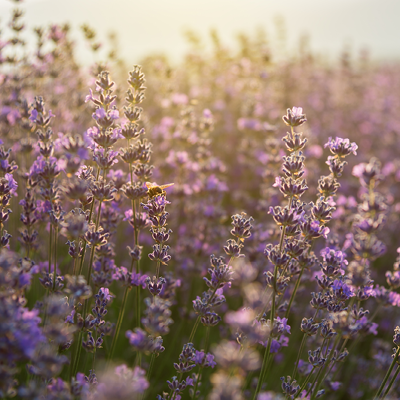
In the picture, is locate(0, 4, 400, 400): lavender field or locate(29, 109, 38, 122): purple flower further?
locate(29, 109, 38, 122): purple flower

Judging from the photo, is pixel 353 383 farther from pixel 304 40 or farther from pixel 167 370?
pixel 304 40

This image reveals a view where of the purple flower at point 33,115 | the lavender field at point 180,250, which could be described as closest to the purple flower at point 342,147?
the lavender field at point 180,250

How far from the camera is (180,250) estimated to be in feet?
13.9

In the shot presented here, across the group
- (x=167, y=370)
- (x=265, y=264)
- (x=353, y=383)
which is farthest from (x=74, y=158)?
(x=353, y=383)

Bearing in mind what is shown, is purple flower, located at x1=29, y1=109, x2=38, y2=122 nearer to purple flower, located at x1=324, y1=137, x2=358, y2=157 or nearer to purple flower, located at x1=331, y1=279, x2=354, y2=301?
purple flower, located at x1=324, y1=137, x2=358, y2=157

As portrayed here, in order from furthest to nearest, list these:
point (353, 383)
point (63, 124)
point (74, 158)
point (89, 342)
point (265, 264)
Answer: point (63, 124) < point (353, 383) < point (265, 264) < point (89, 342) < point (74, 158)

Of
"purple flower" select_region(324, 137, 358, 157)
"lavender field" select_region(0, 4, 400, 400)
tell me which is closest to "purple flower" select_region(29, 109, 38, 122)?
"lavender field" select_region(0, 4, 400, 400)

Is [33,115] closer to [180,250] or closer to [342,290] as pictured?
[180,250]

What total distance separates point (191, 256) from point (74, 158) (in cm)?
263

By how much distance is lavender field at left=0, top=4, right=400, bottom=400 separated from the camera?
1.84 meters

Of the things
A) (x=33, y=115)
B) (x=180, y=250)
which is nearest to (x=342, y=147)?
→ (x=33, y=115)

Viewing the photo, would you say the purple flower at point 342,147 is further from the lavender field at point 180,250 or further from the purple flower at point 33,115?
the purple flower at point 33,115

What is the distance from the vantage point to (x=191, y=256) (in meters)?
4.50

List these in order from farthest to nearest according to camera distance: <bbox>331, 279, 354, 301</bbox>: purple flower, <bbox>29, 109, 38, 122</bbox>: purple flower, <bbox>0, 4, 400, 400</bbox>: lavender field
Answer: <bbox>29, 109, 38, 122</bbox>: purple flower < <bbox>331, 279, 354, 301</bbox>: purple flower < <bbox>0, 4, 400, 400</bbox>: lavender field
